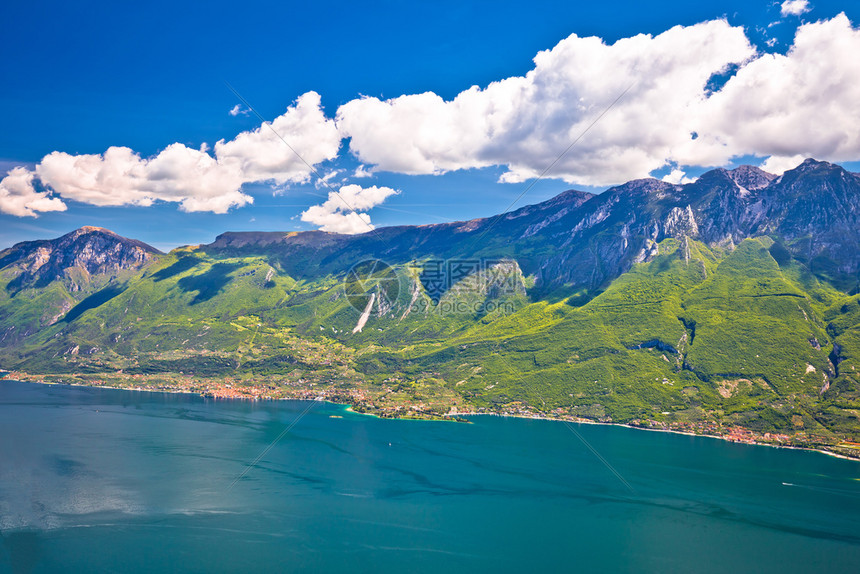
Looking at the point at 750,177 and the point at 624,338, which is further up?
the point at 750,177

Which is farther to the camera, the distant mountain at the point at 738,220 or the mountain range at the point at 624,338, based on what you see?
the distant mountain at the point at 738,220

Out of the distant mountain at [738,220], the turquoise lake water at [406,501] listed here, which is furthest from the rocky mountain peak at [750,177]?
the turquoise lake water at [406,501]

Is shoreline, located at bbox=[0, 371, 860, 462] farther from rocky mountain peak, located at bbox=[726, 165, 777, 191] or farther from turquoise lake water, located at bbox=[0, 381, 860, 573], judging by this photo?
rocky mountain peak, located at bbox=[726, 165, 777, 191]

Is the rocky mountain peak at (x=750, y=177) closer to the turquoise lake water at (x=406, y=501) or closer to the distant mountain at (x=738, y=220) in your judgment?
the distant mountain at (x=738, y=220)

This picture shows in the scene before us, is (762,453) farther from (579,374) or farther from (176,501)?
(176,501)

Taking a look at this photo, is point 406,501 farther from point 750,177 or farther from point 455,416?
point 750,177

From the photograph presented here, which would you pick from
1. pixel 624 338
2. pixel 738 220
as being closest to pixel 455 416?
pixel 624 338

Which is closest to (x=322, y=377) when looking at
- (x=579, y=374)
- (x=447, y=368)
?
(x=447, y=368)
